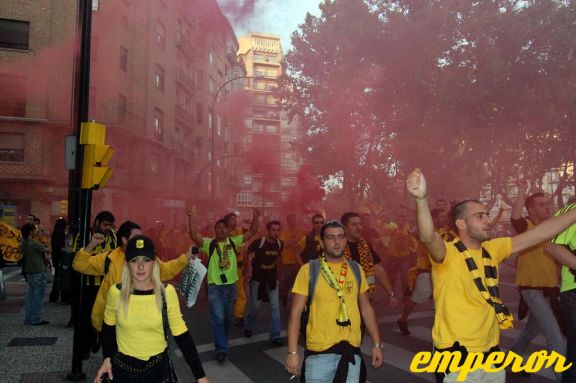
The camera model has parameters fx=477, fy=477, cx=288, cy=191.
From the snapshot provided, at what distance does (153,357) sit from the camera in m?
2.93

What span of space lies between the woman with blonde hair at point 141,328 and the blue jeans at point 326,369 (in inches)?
28.0

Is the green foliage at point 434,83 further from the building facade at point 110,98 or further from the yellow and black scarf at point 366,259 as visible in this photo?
the yellow and black scarf at point 366,259

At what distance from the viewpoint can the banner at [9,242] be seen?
11.5 m

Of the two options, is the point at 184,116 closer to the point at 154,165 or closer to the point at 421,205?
the point at 154,165

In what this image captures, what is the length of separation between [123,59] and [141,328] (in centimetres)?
2510

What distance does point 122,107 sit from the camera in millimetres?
25766

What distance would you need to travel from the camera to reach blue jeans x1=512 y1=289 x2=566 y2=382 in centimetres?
433

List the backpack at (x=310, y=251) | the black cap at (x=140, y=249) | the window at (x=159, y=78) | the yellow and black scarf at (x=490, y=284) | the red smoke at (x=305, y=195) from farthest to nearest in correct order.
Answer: the red smoke at (x=305, y=195) < the window at (x=159, y=78) < the backpack at (x=310, y=251) < the black cap at (x=140, y=249) < the yellow and black scarf at (x=490, y=284)

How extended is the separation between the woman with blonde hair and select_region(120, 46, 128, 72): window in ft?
80.2

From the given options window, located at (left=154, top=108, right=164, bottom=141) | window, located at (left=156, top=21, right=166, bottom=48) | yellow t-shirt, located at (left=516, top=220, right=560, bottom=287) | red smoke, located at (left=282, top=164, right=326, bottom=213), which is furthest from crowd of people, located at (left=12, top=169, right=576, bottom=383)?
red smoke, located at (left=282, top=164, right=326, bottom=213)

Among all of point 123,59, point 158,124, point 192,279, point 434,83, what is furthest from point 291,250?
point 158,124

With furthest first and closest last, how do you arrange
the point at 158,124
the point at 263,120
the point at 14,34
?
the point at 263,120
the point at 158,124
the point at 14,34

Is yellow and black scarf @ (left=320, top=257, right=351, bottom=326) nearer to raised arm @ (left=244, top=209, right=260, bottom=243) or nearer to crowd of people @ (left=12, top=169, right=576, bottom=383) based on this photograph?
crowd of people @ (left=12, top=169, right=576, bottom=383)

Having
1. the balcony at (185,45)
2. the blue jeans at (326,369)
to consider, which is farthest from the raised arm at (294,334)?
the balcony at (185,45)
